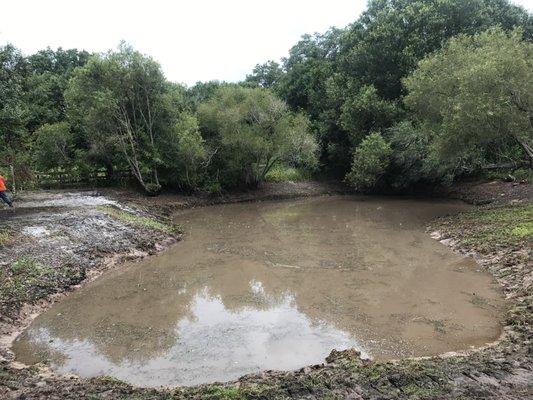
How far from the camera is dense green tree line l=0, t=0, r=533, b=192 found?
22016 millimetres

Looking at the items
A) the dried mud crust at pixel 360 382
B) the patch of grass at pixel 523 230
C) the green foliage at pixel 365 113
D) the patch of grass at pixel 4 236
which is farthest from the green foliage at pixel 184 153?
the dried mud crust at pixel 360 382

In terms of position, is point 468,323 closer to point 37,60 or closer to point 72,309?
point 72,309

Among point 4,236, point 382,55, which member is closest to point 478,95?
point 382,55

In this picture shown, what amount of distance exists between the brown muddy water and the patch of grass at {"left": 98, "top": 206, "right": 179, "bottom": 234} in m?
1.71

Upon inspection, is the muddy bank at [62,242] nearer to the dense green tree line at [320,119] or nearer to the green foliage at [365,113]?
the dense green tree line at [320,119]

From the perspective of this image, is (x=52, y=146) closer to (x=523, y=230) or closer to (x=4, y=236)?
(x=4, y=236)

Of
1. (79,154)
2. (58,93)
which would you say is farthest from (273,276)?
(58,93)

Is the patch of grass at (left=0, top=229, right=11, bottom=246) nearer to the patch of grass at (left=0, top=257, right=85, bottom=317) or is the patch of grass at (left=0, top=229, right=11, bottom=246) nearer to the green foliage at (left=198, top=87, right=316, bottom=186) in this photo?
the patch of grass at (left=0, top=257, right=85, bottom=317)

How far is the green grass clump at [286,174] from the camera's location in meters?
36.0

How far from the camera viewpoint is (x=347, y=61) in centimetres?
3684

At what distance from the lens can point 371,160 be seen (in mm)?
29984

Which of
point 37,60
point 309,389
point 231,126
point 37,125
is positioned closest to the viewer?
point 309,389

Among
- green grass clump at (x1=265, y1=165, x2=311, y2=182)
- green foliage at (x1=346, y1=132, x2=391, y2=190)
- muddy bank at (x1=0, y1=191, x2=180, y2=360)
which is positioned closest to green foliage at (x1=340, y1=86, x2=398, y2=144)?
green foliage at (x1=346, y1=132, x2=391, y2=190)

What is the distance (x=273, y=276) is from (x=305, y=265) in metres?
1.53
